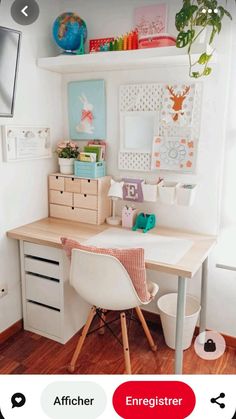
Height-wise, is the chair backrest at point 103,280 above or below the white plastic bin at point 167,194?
below

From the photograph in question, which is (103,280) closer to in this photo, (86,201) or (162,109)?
(86,201)

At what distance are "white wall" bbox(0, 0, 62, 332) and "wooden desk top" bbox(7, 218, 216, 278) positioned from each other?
95mm

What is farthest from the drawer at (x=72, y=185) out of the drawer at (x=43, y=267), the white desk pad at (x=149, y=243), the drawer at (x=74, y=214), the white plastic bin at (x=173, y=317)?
the white plastic bin at (x=173, y=317)

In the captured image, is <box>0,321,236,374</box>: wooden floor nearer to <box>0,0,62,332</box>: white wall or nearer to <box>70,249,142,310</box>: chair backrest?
<box>0,0,62,332</box>: white wall

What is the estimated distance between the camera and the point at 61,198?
2143 millimetres

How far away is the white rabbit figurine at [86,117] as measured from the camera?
6.95 ft

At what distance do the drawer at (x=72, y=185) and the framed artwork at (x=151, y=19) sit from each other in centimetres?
88

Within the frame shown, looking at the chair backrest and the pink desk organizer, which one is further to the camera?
the pink desk organizer

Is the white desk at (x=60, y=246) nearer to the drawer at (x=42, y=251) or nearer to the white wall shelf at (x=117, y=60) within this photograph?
the drawer at (x=42, y=251)

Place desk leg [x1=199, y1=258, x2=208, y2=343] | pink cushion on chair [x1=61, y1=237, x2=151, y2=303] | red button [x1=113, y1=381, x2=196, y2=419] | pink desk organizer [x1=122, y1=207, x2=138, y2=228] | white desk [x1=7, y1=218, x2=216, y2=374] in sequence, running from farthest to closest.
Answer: pink desk organizer [x1=122, y1=207, x2=138, y2=228]
desk leg [x1=199, y1=258, x2=208, y2=343]
white desk [x1=7, y1=218, x2=216, y2=374]
pink cushion on chair [x1=61, y1=237, x2=151, y2=303]
red button [x1=113, y1=381, x2=196, y2=419]

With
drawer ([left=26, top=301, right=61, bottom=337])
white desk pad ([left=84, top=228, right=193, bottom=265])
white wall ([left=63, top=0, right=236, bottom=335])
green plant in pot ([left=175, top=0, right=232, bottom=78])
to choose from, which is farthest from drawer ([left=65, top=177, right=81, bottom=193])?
green plant in pot ([left=175, top=0, right=232, bottom=78])

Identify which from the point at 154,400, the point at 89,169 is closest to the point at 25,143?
the point at 89,169

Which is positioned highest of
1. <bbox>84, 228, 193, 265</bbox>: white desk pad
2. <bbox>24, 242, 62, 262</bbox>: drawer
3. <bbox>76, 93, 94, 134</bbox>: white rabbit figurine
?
<bbox>76, 93, 94, 134</bbox>: white rabbit figurine

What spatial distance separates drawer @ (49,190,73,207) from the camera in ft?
6.92
